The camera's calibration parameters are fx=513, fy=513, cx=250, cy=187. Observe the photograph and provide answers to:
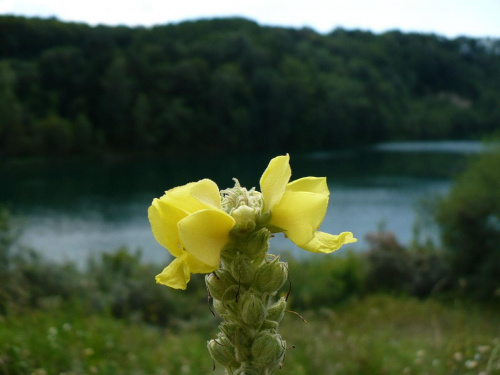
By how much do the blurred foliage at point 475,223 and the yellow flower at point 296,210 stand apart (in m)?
18.6

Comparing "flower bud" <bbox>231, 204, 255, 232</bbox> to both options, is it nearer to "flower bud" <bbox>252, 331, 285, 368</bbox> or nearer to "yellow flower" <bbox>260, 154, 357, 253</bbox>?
"yellow flower" <bbox>260, 154, 357, 253</bbox>

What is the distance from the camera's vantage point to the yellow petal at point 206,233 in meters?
0.89

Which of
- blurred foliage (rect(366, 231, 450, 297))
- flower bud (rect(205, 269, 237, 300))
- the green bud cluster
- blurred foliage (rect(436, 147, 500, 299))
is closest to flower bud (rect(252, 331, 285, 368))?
the green bud cluster

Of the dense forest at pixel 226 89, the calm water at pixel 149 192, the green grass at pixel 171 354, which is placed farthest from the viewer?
the dense forest at pixel 226 89

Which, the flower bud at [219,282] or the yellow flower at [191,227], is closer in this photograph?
the yellow flower at [191,227]

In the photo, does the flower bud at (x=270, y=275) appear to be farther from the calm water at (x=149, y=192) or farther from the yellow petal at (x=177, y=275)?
the calm water at (x=149, y=192)

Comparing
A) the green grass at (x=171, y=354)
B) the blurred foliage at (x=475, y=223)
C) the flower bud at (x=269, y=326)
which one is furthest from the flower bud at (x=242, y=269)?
the blurred foliage at (x=475, y=223)

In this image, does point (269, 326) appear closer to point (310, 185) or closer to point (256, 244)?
point (256, 244)

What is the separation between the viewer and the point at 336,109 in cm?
8550

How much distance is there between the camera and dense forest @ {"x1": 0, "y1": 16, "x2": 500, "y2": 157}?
2758 inches

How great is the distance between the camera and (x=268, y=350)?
984mm

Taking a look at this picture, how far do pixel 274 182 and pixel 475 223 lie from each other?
19349 millimetres

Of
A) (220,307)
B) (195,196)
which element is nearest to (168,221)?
(195,196)

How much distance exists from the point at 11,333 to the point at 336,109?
84284mm
